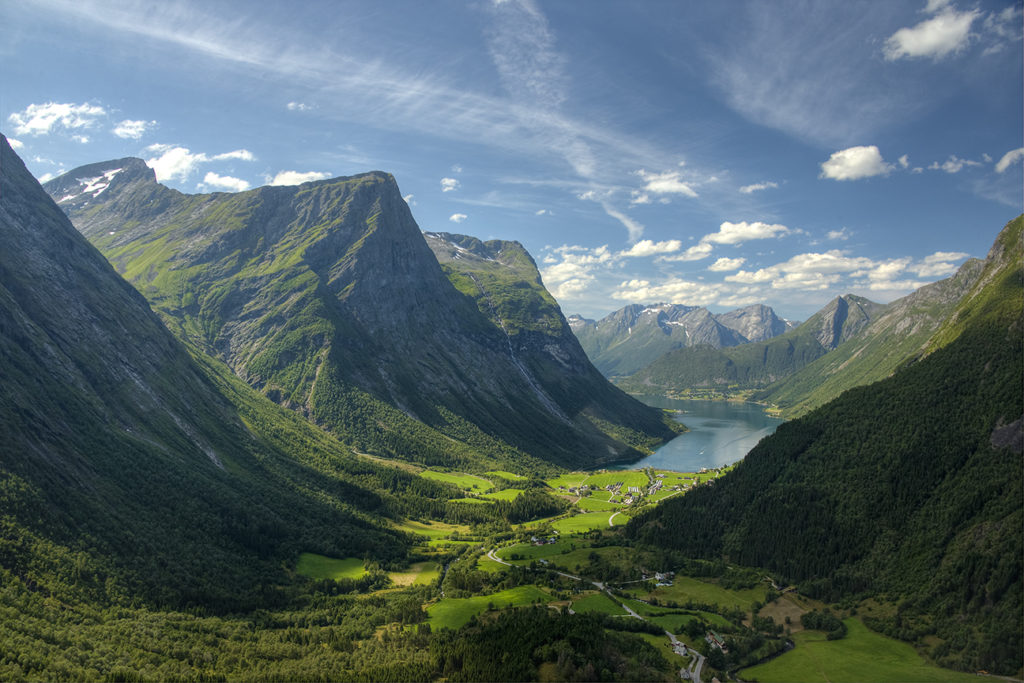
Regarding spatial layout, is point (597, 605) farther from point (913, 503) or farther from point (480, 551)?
point (913, 503)

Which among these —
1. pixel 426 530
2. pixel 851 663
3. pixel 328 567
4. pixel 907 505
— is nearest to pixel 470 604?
pixel 328 567

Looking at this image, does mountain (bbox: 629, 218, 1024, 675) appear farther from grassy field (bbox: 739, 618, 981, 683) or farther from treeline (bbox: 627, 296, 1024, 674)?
grassy field (bbox: 739, 618, 981, 683)

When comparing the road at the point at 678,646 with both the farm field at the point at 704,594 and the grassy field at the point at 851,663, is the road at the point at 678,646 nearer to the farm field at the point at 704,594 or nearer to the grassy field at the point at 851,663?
the farm field at the point at 704,594

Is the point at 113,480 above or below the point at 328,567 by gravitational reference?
above

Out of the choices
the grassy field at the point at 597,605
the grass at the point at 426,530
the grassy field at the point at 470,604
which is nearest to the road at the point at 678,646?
the grassy field at the point at 597,605

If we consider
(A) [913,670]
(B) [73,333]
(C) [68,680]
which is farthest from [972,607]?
(B) [73,333]

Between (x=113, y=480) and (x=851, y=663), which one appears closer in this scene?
(x=851, y=663)

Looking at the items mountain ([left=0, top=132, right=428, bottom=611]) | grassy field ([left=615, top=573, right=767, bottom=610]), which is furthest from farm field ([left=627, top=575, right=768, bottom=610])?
mountain ([left=0, top=132, right=428, bottom=611])
